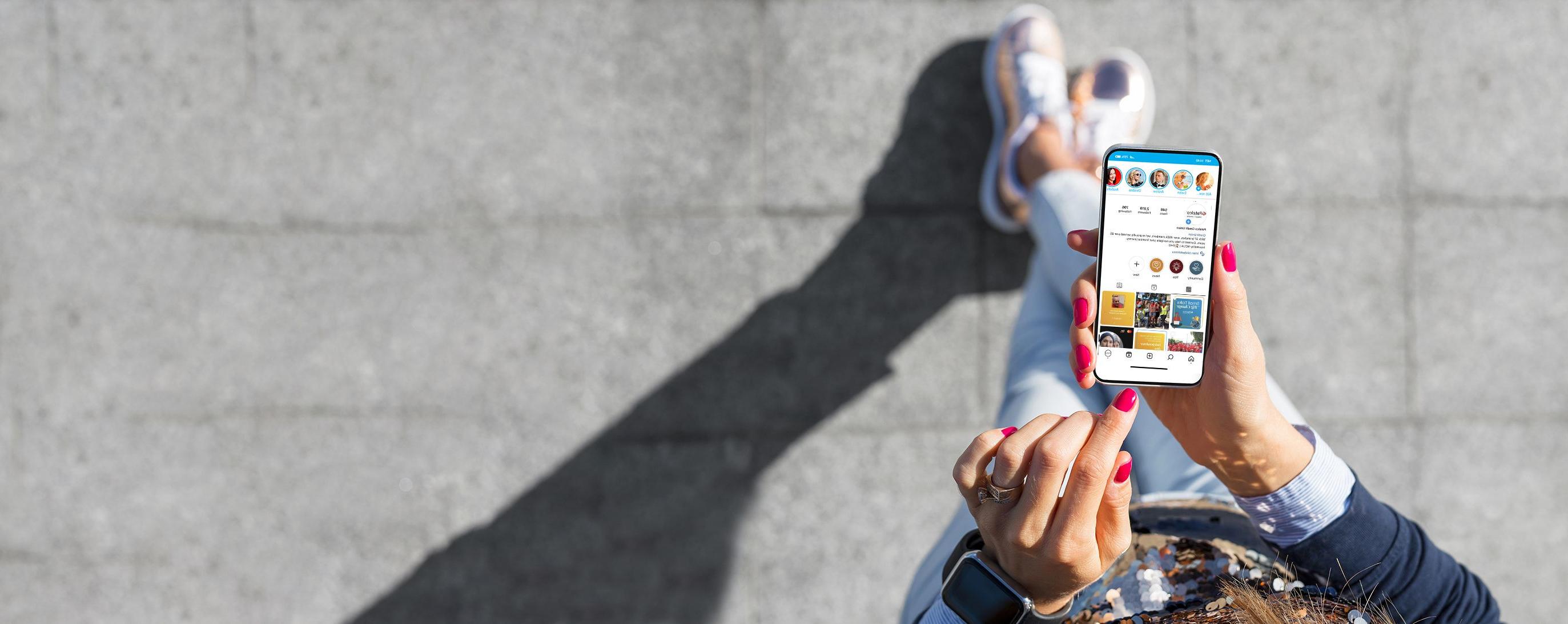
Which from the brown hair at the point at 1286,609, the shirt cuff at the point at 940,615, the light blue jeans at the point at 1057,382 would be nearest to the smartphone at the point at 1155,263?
the light blue jeans at the point at 1057,382

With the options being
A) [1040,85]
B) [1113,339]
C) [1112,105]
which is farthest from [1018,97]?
[1113,339]

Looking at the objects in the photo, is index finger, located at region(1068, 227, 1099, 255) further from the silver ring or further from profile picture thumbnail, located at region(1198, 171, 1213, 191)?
the silver ring

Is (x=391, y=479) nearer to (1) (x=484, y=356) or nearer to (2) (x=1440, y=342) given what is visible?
(1) (x=484, y=356)

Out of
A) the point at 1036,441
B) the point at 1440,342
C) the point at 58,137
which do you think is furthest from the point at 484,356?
the point at 1440,342

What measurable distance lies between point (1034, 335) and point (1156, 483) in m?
0.38

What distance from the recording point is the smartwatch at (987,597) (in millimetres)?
1004

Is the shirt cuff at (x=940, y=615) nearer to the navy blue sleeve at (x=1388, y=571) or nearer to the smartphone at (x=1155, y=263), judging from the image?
the smartphone at (x=1155, y=263)

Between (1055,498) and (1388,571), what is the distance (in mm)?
571

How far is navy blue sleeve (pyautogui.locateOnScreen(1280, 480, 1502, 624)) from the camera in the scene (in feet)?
3.68

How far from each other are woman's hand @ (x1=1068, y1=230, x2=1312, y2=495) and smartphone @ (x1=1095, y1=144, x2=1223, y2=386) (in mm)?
22

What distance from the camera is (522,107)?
220 centimetres

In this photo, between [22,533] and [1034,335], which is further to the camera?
[22,533]

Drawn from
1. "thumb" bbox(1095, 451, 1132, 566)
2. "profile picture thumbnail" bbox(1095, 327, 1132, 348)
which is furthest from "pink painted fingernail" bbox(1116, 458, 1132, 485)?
"profile picture thumbnail" bbox(1095, 327, 1132, 348)

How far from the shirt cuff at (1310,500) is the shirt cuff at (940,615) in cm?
47
